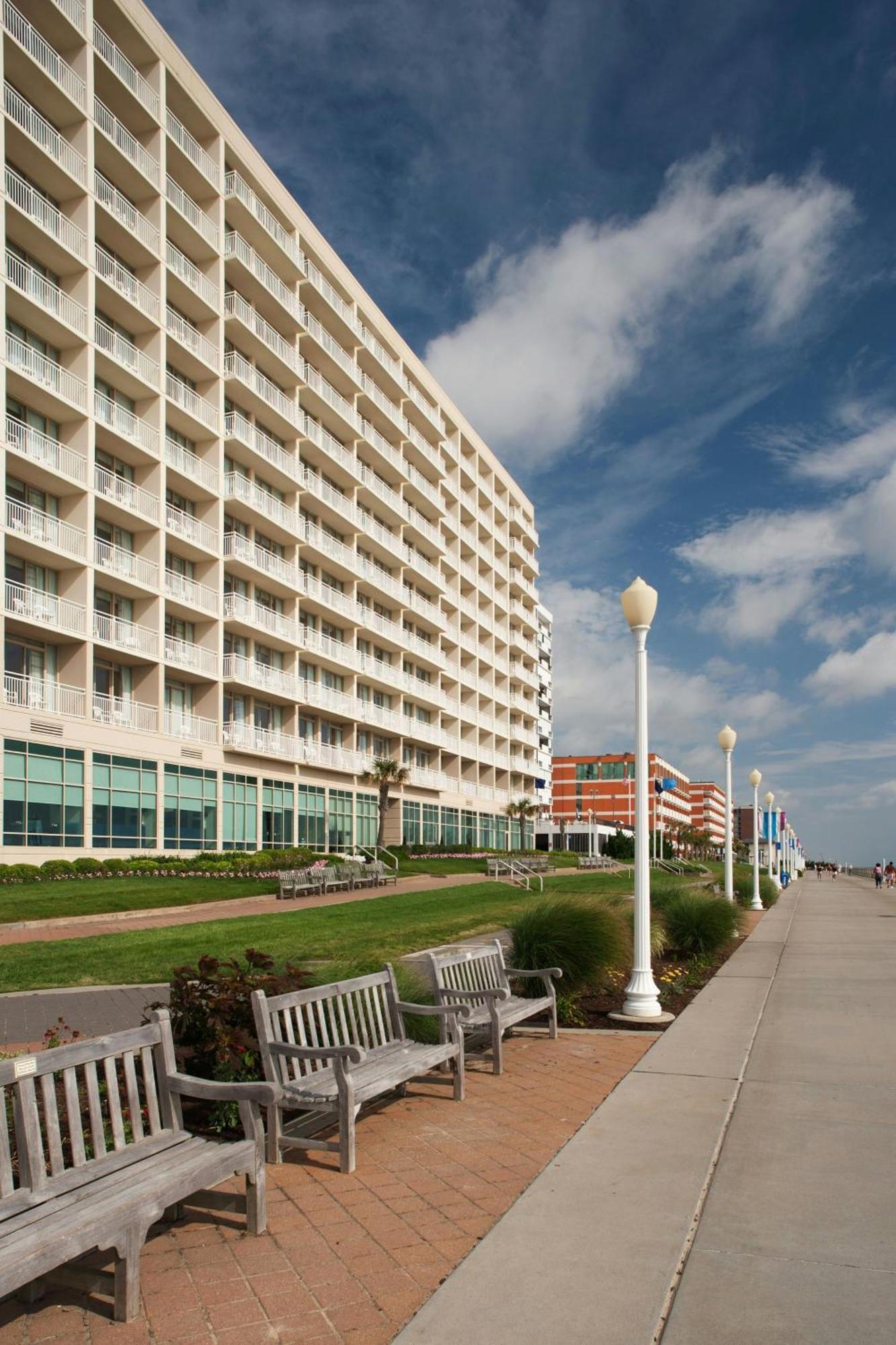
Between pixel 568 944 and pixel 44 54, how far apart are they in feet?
104

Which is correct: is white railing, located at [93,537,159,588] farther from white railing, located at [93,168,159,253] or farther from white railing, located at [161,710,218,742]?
white railing, located at [93,168,159,253]

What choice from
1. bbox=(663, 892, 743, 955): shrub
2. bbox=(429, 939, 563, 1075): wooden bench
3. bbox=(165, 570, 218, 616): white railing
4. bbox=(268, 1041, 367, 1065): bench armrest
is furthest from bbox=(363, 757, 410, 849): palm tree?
bbox=(268, 1041, 367, 1065): bench armrest

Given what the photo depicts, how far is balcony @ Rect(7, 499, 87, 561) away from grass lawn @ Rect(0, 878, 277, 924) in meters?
9.53

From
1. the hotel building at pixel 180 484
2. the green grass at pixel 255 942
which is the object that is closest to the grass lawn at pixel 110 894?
the green grass at pixel 255 942

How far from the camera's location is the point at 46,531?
29.4 metres

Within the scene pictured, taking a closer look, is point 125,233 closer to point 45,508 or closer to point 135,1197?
point 45,508

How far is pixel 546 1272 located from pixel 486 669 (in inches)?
2717

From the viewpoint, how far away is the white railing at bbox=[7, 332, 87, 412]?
28.5 m

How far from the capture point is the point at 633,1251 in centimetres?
408

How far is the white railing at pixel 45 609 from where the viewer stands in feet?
92.9

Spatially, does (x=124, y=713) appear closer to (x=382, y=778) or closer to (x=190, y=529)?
(x=190, y=529)

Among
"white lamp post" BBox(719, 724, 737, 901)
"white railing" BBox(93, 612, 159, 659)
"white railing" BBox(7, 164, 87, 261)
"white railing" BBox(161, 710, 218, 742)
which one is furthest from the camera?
"white railing" BBox(161, 710, 218, 742)

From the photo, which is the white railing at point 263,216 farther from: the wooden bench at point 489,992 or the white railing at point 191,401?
the wooden bench at point 489,992

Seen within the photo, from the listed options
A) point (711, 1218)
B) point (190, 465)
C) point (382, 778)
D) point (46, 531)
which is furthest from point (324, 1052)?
point (382, 778)
